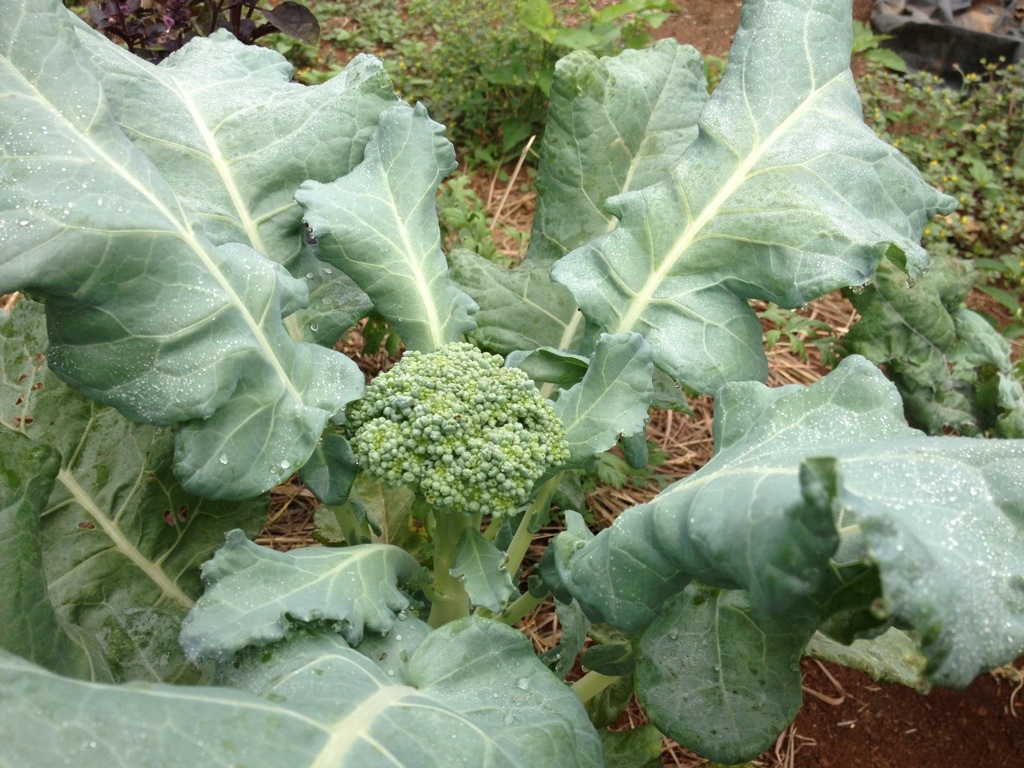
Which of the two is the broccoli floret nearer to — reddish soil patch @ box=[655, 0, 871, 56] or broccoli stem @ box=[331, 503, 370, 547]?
broccoli stem @ box=[331, 503, 370, 547]

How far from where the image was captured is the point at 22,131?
127 centimetres

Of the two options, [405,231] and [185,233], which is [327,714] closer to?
[185,233]

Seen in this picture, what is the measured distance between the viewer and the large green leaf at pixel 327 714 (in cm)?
91

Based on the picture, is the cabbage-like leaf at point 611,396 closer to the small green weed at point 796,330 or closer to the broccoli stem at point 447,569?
the broccoli stem at point 447,569

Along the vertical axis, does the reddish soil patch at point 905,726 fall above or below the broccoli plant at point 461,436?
below

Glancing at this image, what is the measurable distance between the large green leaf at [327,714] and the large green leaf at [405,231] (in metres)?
0.62

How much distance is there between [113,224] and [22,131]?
0.19m

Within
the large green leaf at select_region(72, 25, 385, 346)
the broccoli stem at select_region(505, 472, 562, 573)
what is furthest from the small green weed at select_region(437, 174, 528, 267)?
the broccoli stem at select_region(505, 472, 562, 573)

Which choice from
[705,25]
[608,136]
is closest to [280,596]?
[608,136]

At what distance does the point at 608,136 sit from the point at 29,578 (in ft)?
4.82

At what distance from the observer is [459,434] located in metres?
1.43

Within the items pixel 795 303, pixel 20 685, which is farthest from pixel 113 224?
pixel 795 303

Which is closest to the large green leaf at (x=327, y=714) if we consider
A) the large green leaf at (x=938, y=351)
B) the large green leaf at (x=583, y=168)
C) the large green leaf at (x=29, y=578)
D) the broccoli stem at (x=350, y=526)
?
the large green leaf at (x=29, y=578)

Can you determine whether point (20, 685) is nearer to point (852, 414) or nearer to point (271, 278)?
point (271, 278)
